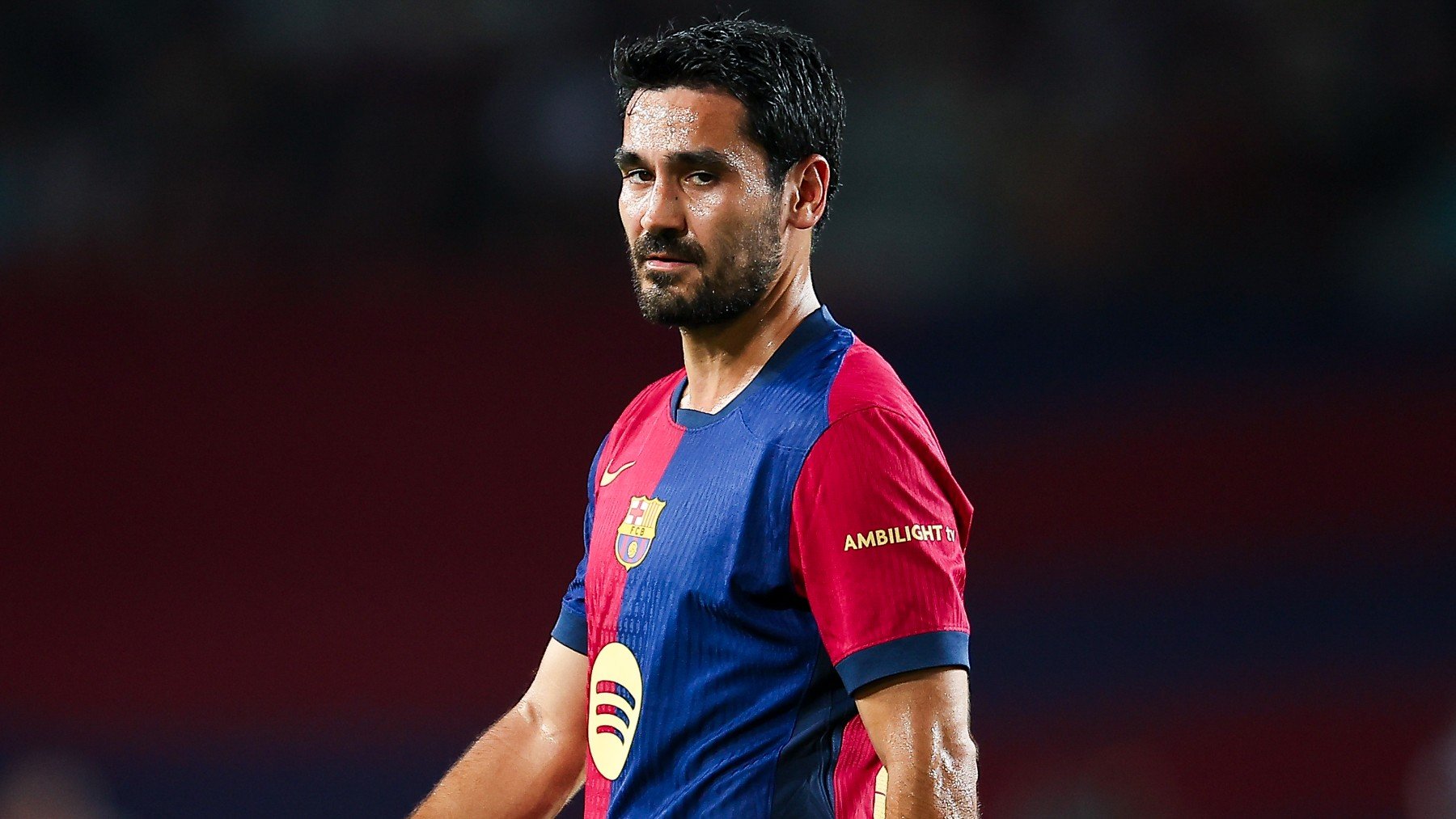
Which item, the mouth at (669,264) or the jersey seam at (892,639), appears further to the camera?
the mouth at (669,264)

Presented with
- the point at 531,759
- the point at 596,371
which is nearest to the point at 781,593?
the point at 531,759

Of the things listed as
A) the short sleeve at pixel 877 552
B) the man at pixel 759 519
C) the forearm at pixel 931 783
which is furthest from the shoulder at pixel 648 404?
the forearm at pixel 931 783

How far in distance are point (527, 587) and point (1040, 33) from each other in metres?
3.22

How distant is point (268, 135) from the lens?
672 cm

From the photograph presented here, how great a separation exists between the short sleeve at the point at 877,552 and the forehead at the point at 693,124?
43cm

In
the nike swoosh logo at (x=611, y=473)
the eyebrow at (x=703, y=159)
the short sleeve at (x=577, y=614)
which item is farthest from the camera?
the short sleeve at (x=577, y=614)

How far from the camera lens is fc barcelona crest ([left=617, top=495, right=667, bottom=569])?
2.17m

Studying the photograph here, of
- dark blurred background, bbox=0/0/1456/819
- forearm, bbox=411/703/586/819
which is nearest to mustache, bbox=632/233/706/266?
forearm, bbox=411/703/586/819

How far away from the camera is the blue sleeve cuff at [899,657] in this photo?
188 cm

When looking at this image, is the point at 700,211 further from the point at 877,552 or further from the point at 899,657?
the point at 899,657

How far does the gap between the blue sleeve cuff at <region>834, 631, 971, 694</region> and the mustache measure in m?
0.58

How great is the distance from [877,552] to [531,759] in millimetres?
837

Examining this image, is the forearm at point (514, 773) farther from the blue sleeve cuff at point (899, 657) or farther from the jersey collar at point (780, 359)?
the blue sleeve cuff at point (899, 657)

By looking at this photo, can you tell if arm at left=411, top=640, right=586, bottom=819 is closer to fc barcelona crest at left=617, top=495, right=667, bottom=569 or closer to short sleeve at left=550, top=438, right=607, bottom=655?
short sleeve at left=550, top=438, right=607, bottom=655
